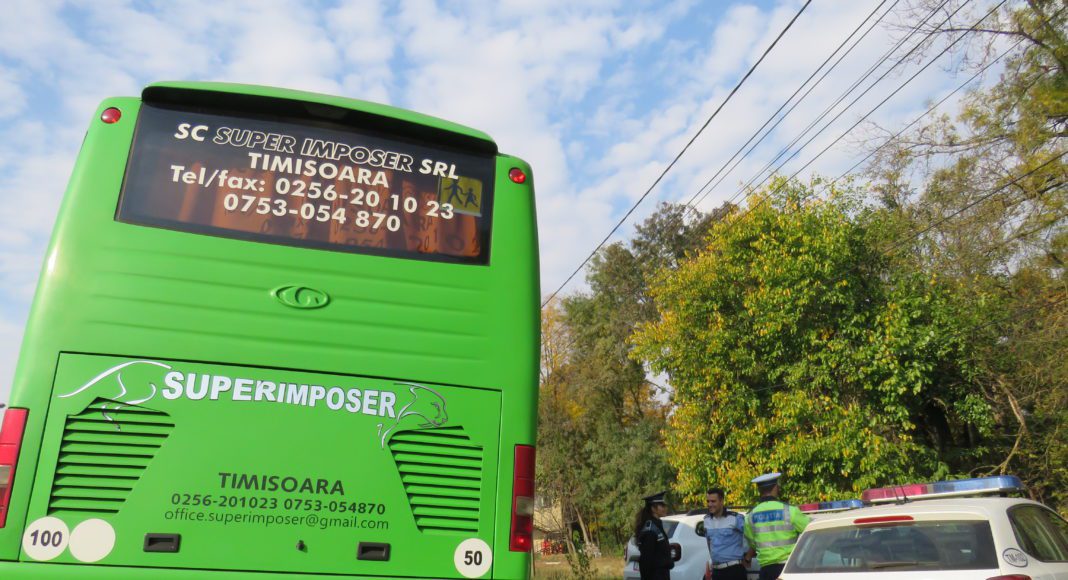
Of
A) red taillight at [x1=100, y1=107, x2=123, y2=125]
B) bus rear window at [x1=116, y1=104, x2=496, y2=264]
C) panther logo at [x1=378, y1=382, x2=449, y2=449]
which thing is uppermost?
red taillight at [x1=100, y1=107, x2=123, y2=125]

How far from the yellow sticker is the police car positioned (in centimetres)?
372

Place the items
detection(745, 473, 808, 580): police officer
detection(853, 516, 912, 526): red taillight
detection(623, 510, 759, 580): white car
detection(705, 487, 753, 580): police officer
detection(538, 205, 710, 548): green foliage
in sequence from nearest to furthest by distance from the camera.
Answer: detection(853, 516, 912, 526): red taillight, detection(745, 473, 808, 580): police officer, detection(705, 487, 753, 580): police officer, detection(623, 510, 759, 580): white car, detection(538, 205, 710, 548): green foliage

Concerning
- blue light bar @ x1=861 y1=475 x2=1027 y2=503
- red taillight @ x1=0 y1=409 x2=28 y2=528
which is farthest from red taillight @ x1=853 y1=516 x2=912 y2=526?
red taillight @ x1=0 y1=409 x2=28 y2=528

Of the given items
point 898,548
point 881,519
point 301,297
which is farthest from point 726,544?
point 301,297

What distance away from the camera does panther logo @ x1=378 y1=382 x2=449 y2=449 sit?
485 centimetres

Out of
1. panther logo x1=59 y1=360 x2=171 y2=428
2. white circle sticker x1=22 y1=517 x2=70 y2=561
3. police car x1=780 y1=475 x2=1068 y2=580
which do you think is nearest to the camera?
white circle sticker x1=22 y1=517 x2=70 y2=561

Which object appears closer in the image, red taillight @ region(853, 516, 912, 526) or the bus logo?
the bus logo

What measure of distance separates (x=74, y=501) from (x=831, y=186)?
899 inches

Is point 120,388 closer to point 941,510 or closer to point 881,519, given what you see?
point 881,519

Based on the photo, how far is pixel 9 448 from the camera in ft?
13.8

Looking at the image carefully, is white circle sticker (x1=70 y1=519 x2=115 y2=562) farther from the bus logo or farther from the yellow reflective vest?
the yellow reflective vest

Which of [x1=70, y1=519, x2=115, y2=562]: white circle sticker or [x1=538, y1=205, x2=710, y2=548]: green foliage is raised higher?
[x1=538, y1=205, x2=710, y2=548]: green foliage

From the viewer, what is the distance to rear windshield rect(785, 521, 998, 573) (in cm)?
572

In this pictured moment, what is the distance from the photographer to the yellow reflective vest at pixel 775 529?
8.10 m
